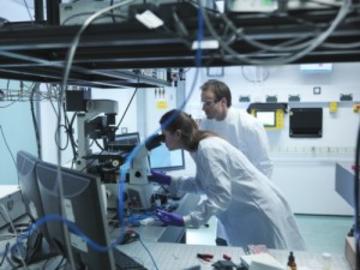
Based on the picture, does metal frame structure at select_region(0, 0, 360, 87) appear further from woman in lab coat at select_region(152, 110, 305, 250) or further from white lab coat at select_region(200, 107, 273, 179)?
white lab coat at select_region(200, 107, 273, 179)

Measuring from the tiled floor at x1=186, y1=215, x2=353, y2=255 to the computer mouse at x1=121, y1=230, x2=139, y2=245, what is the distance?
185cm

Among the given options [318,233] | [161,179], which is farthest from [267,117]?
[161,179]

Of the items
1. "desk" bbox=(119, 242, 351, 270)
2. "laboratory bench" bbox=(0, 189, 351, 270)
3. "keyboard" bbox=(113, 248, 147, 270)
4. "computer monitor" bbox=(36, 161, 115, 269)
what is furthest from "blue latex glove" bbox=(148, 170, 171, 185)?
"computer monitor" bbox=(36, 161, 115, 269)

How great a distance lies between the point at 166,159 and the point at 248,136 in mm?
683

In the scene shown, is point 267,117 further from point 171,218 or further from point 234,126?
point 171,218

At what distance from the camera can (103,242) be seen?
0.91 meters

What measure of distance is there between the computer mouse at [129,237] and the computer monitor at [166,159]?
107 centimetres

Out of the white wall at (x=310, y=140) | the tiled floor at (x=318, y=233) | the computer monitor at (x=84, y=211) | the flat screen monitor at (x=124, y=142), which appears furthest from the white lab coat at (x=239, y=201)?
the white wall at (x=310, y=140)

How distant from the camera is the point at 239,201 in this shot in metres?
2.05

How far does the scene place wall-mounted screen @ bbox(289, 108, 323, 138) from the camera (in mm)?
4500

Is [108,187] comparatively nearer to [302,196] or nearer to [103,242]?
[103,242]

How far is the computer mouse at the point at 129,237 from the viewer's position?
1.69 metres

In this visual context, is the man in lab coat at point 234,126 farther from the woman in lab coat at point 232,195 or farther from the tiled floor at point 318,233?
the tiled floor at point 318,233

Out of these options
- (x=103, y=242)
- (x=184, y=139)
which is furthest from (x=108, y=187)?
(x=103, y=242)
